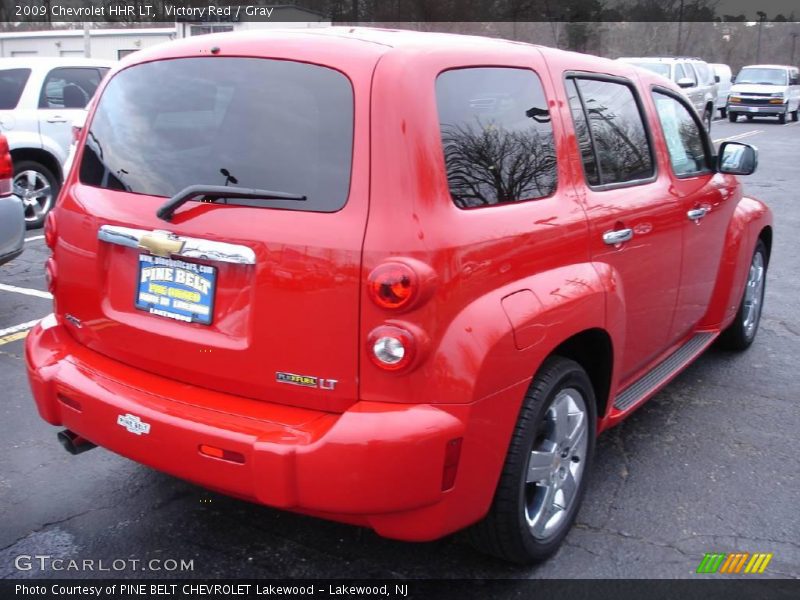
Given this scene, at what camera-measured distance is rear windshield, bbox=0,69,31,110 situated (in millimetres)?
9344

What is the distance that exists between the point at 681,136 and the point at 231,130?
262 centimetres

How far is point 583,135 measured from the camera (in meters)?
3.22

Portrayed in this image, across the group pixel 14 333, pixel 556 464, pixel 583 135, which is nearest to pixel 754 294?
pixel 583 135

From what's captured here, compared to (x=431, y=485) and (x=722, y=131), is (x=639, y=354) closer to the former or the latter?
(x=431, y=485)

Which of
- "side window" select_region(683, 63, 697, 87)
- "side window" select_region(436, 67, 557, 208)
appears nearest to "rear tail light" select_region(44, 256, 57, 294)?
"side window" select_region(436, 67, 557, 208)

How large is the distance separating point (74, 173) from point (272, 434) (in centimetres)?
148

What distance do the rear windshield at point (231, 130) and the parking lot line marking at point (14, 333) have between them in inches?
116

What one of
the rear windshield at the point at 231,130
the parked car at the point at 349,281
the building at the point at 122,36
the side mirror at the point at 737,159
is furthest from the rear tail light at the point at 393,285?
the building at the point at 122,36

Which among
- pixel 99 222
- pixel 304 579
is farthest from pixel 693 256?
pixel 99 222

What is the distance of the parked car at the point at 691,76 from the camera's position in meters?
21.0

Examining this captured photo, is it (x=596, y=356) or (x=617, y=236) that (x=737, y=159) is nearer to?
(x=617, y=236)

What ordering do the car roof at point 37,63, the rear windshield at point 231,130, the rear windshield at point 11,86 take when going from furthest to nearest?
the car roof at point 37,63, the rear windshield at point 11,86, the rear windshield at point 231,130

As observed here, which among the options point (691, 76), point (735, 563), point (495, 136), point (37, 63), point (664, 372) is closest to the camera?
point (495, 136)

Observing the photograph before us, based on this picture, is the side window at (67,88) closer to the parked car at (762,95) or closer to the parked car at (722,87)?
the parked car at (762,95)
